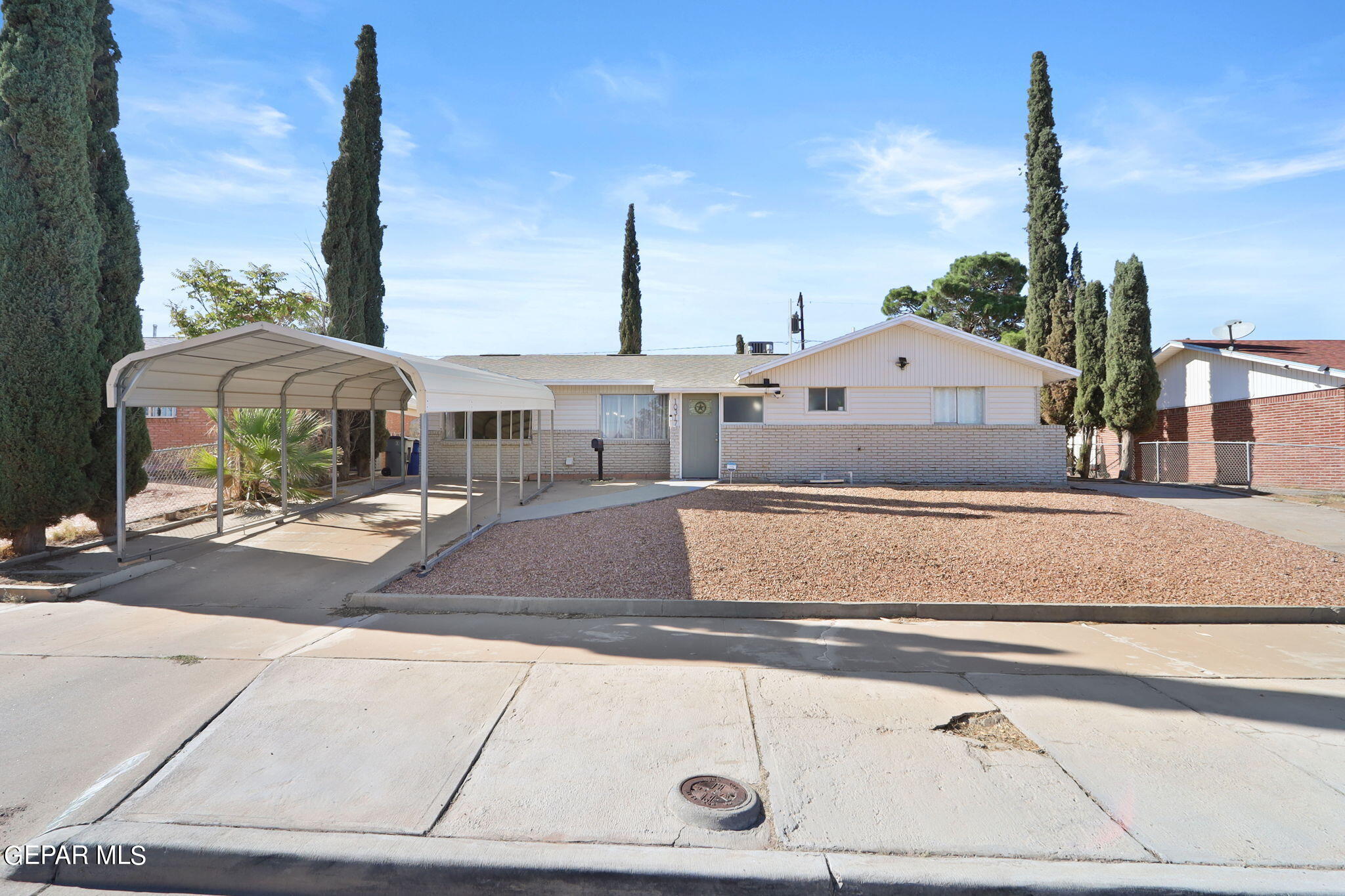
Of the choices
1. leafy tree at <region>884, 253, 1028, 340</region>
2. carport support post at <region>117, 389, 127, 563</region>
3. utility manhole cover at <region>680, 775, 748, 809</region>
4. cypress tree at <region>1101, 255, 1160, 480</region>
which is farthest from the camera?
leafy tree at <region>884, 253, 1028, 340</region>

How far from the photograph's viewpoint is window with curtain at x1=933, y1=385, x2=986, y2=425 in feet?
56.9

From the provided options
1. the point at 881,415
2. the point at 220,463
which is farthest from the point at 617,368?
the point at 220,463

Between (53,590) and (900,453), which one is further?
(900,453)

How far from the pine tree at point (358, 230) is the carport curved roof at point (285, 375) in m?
4.39

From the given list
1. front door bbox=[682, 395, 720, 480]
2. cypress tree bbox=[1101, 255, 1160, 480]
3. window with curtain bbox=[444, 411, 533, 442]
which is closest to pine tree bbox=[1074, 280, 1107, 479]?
cypress tree bbox=[1101, 255, 1160, 480]

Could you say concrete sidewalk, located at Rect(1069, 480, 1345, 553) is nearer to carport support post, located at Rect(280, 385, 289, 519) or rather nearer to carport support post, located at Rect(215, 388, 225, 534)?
carport support post, located at Rect(215, 388, 225, 534)

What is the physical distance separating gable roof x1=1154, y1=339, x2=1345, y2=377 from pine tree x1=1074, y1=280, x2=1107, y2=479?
224 centimetres

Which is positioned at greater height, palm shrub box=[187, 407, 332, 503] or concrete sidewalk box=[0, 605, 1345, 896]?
palm shrub box=[187, 407, 332, 503]

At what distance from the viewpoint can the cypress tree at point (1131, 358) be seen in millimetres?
20859

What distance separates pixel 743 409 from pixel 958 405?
538 cm

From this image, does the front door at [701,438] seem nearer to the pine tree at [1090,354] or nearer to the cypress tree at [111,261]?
the cypress tree at [111,261]

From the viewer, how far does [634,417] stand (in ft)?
63.1

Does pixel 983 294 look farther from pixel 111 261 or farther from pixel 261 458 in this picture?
pixel 111 261

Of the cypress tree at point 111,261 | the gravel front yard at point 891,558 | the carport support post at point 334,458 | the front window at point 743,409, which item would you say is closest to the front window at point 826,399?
the front window at point 743,409
